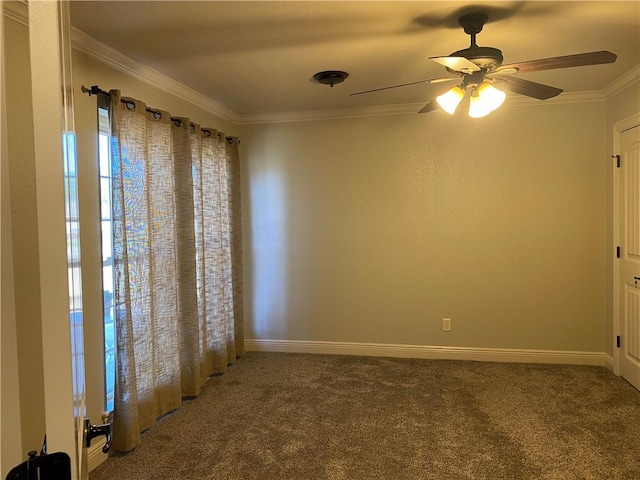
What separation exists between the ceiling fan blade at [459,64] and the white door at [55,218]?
1.80m

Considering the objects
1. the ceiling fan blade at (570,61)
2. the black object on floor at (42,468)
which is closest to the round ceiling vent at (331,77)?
the ceiling fan blade at (570,61)

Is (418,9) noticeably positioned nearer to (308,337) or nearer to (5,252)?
(5,252)

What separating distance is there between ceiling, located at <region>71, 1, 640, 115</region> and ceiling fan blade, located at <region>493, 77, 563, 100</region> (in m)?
0.29

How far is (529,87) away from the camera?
2471mm

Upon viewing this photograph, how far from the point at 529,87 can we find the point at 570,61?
39 cm

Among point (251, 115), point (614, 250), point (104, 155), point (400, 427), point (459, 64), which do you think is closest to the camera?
point (459, 64)

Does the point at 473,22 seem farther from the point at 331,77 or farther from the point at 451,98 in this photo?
the point at 331,77

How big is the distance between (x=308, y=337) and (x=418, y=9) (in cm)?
326

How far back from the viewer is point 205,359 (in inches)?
147

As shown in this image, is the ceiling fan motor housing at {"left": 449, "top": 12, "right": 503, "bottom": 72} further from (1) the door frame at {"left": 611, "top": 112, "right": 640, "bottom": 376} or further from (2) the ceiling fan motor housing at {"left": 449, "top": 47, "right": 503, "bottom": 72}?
(1) the door frame at {"left": 611, "top": 112, "right": 640, "bottom": 376}

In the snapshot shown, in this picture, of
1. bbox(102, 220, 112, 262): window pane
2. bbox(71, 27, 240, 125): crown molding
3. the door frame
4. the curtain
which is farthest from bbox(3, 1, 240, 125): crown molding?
the door frame

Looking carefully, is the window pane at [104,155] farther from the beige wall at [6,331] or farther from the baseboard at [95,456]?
the beige wall at [6,331]

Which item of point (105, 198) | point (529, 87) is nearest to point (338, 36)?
point (529, 87)

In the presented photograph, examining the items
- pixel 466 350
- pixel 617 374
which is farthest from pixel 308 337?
pixel 617 374
